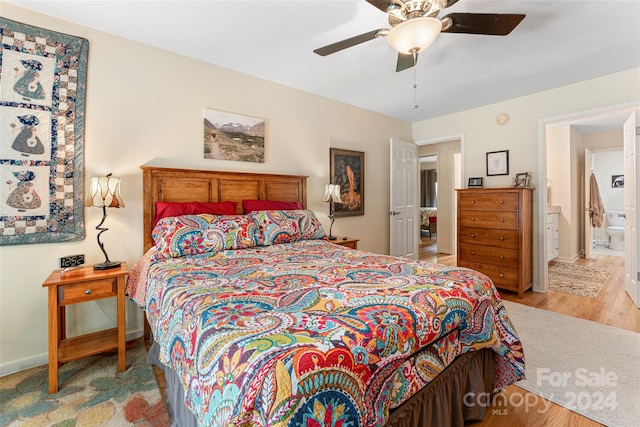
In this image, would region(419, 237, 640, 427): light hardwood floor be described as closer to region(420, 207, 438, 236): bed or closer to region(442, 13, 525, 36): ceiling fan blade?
region(420, 207, 438, 236): bed

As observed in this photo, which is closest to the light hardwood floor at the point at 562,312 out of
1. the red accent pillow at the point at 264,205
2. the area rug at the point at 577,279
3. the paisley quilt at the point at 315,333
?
the area rug at the point at 577,279

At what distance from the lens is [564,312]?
296cm

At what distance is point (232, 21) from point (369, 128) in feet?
8.42

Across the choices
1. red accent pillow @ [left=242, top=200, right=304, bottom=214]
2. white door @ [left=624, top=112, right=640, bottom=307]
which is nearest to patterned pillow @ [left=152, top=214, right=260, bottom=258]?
red accent pillow @ [left=242, top=200, right=304, bottom=214]

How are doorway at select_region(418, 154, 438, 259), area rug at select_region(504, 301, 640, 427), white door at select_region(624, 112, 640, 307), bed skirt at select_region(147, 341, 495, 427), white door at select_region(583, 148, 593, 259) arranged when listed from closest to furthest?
1. bed skirt at select_region(147, 341, 495, 427)
2. area rug at select_region(504, 301, 640, 427)
3. white door at select_region(624, 112, 640, 307)
4. white door at select_region(583, 148, 593, 259)
5. doorway at select_region(418, 154, 438, 259)

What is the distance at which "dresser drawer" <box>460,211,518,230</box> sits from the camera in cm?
344

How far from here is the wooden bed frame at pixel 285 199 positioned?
1.22 metres

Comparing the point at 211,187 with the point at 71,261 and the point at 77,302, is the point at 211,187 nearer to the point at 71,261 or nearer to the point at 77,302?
the point at 71,261

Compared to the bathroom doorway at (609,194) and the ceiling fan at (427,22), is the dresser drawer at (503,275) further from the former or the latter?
the bathroom doorway at (609,194)

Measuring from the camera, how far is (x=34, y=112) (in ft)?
6.73

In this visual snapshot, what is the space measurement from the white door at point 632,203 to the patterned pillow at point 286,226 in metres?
3.37

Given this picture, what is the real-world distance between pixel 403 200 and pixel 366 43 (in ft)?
8.76

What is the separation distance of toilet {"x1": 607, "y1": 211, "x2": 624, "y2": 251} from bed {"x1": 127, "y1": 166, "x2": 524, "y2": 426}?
7.23 m

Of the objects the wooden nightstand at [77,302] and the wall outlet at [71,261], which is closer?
the wooden nightstand at [77,302]
